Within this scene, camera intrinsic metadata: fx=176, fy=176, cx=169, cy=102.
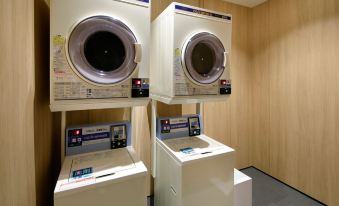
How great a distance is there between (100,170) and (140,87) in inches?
22.9

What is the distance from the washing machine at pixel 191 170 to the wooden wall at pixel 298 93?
1.26m

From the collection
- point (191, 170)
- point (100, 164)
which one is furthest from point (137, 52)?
point (191, 170)

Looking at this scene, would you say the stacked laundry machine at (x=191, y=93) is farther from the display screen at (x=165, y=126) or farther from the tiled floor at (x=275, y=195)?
the tiled floor at (x=275, y=195)

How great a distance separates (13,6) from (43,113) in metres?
0.63

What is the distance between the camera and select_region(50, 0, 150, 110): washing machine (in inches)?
39.4

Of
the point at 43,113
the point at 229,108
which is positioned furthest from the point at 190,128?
the point at 43,113

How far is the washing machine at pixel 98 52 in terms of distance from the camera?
39.4 inches

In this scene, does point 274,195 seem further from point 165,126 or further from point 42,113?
point 42,113

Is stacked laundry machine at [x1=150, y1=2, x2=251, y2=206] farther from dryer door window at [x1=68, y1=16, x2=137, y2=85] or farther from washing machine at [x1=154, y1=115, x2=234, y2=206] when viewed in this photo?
dryer door window at [x1=68, y1=16, x2=137, y2=85]

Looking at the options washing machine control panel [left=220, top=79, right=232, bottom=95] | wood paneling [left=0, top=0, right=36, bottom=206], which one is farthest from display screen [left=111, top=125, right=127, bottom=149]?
washing machine control panel [left=220, top=79, right=232, bottom=95]

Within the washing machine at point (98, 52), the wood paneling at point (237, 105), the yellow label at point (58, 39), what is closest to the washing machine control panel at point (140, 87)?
the washing machine at point (98, 52)

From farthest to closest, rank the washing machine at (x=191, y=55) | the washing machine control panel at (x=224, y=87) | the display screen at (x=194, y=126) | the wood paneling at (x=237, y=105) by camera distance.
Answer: the wood paneling at (x=237, y=105) → the display screen at (x=194, y=126) → the washing machine control panel at (x=224, y=87) → the washing machine at (x=191, y=55)

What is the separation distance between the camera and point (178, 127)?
1.74m

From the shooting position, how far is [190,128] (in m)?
1.78
